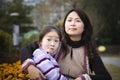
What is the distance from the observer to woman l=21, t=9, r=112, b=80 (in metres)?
2.99

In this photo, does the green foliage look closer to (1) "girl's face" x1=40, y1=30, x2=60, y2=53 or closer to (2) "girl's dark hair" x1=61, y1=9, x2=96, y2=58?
(2) "girl's dark hair" x1=61, y1=9, x2=96, y2=58

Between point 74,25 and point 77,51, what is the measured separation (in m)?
0.22

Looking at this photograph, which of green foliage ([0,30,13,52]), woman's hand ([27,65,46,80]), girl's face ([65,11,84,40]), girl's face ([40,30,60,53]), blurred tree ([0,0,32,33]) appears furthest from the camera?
blurred tree ([0,0,32,33])

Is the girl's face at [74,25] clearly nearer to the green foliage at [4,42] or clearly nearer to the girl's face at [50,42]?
the girl's face at [50,42]

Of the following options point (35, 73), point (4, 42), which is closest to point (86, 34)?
point (35, 73)

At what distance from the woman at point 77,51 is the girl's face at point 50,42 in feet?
0.43

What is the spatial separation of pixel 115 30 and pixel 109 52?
188 centimetres

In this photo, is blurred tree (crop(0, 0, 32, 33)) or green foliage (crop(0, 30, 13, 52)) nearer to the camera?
green foliage (crop(0, 30, 13, 52))

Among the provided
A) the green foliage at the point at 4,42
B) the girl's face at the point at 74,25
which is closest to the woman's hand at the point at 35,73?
the girl's face at the point at 74,25

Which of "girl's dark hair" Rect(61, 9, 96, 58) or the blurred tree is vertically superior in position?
"girl's dark hair" Rect(61, 9, 96, 58)

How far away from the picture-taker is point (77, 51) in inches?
119

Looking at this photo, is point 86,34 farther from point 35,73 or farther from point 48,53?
point 35,73

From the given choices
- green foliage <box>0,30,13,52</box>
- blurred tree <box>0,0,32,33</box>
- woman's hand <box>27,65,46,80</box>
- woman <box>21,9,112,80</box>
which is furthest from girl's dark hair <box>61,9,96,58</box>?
blurred tree <box>0,0,32,33</box>

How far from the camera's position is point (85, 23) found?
306 cm
